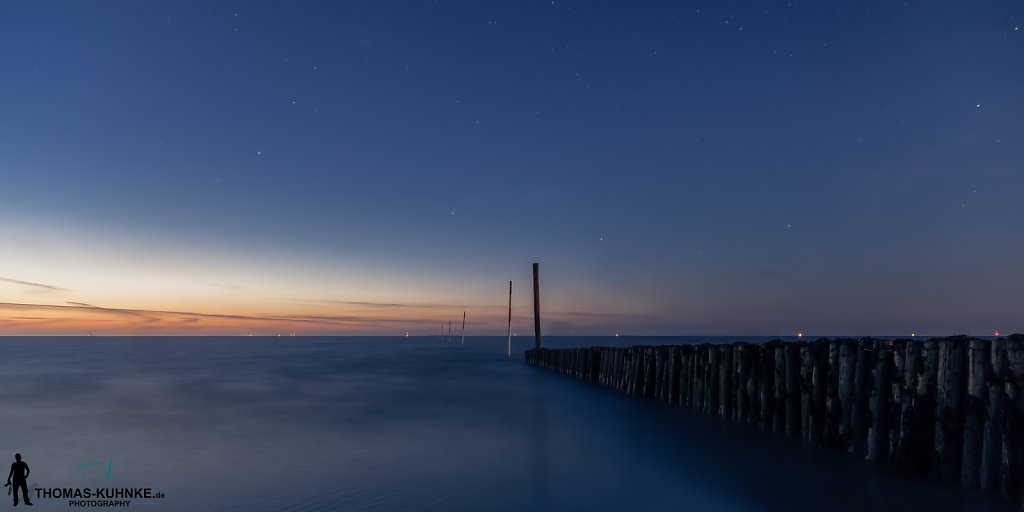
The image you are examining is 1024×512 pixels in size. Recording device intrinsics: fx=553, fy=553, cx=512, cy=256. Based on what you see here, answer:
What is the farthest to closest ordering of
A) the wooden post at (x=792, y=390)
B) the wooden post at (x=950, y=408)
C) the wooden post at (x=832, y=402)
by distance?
the wooden post at (x=792, y=390) < the wooden post at (x=832, y=402) < the wooden post at (x=950, y=408)

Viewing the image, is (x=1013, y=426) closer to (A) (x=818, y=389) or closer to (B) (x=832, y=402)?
(B) (x=832, y=402)

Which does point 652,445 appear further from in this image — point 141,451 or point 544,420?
point 141,451

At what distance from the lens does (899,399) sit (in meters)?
6.82

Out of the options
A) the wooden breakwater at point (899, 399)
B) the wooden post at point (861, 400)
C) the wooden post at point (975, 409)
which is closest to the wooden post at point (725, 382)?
the wooden breakwater at point (899, 399)

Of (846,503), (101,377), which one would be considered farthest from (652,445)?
(101,377)

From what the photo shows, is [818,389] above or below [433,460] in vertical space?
above

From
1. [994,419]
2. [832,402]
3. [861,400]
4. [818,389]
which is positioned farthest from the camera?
[818,389]

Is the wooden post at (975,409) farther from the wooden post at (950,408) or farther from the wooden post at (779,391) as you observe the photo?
the wooden post at (779,391)

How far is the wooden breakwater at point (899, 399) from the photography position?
572 cm

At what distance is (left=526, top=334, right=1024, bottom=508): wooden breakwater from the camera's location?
225 inches

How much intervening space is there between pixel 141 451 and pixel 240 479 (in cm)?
327

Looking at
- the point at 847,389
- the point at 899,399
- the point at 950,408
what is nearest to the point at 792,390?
the point at 847,389

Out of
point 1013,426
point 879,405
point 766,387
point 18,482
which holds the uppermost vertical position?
point 1013,426

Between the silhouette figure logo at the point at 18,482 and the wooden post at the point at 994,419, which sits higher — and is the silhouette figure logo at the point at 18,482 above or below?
below
